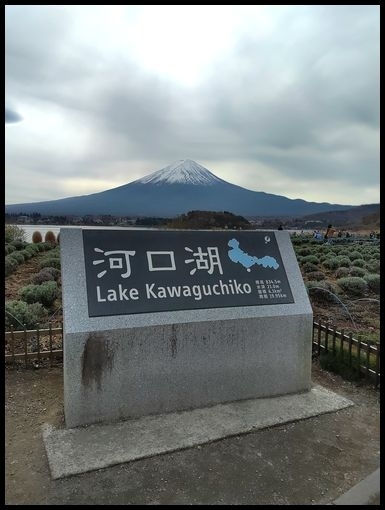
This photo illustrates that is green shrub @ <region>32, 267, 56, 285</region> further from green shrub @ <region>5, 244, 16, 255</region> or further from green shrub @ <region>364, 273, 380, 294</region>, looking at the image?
green shrub @ <region>364, 273, 380, 294</region>

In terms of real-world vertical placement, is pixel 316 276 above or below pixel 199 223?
below

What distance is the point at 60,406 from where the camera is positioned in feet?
15.0

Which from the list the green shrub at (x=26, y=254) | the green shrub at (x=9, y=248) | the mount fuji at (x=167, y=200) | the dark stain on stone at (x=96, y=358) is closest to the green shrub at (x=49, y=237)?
the green shrub at (x=9, y=248)

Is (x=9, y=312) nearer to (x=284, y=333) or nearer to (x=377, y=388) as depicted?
(x=284, y=333)

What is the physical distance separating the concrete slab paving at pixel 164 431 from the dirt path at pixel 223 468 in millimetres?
83

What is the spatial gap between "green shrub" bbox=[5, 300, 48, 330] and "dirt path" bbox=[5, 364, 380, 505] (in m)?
2.48

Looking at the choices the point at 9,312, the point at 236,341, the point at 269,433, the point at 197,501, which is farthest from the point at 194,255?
the point at 9,312

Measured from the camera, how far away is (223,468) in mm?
3559

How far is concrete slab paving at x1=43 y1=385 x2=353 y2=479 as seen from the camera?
143 inches

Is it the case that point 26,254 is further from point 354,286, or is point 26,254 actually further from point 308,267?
point 354,286

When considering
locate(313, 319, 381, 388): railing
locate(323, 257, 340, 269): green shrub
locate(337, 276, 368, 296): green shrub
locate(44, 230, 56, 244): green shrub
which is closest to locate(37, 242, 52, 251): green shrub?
locate(44, 230, 56, 244): green shrub

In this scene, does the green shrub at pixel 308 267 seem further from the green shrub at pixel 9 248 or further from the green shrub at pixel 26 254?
the green shrub at pixel 9 248

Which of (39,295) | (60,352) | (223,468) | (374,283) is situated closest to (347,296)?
(374,283)

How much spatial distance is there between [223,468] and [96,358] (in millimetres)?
1627
